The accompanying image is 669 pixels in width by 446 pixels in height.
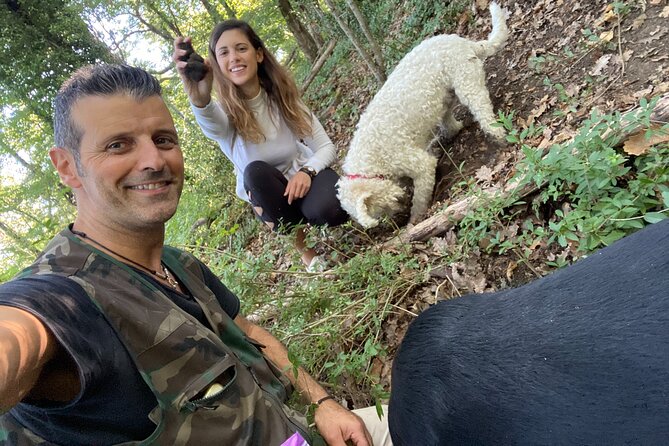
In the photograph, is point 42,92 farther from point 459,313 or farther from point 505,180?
point 459,313

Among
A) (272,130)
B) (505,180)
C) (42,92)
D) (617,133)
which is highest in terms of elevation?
(42,92)

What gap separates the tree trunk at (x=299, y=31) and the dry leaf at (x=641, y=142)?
30.4 ft

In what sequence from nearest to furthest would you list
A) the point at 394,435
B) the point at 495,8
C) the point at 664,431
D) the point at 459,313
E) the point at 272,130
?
the point at 664,431 < the point at 459,313 < the point at 394,435 < the point at 272,130 < the point at 495,8

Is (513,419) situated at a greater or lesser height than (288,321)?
greater

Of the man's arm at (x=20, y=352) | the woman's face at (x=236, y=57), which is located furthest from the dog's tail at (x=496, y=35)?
the man's arm at (x=20, y=352)

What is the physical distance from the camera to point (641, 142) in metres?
2.59

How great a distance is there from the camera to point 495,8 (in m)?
4.55

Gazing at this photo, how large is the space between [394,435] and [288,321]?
6.06 ft

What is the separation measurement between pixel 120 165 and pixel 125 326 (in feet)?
2.21

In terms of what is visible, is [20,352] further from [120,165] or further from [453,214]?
[453,214]

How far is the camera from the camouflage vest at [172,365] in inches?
51.0

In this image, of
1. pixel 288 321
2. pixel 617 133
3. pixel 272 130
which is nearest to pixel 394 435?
pixel 288 321

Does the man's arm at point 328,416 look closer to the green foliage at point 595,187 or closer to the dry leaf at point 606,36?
the green foliage at point 595,187

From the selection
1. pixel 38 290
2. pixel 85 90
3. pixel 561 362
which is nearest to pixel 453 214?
pixel 561 362
